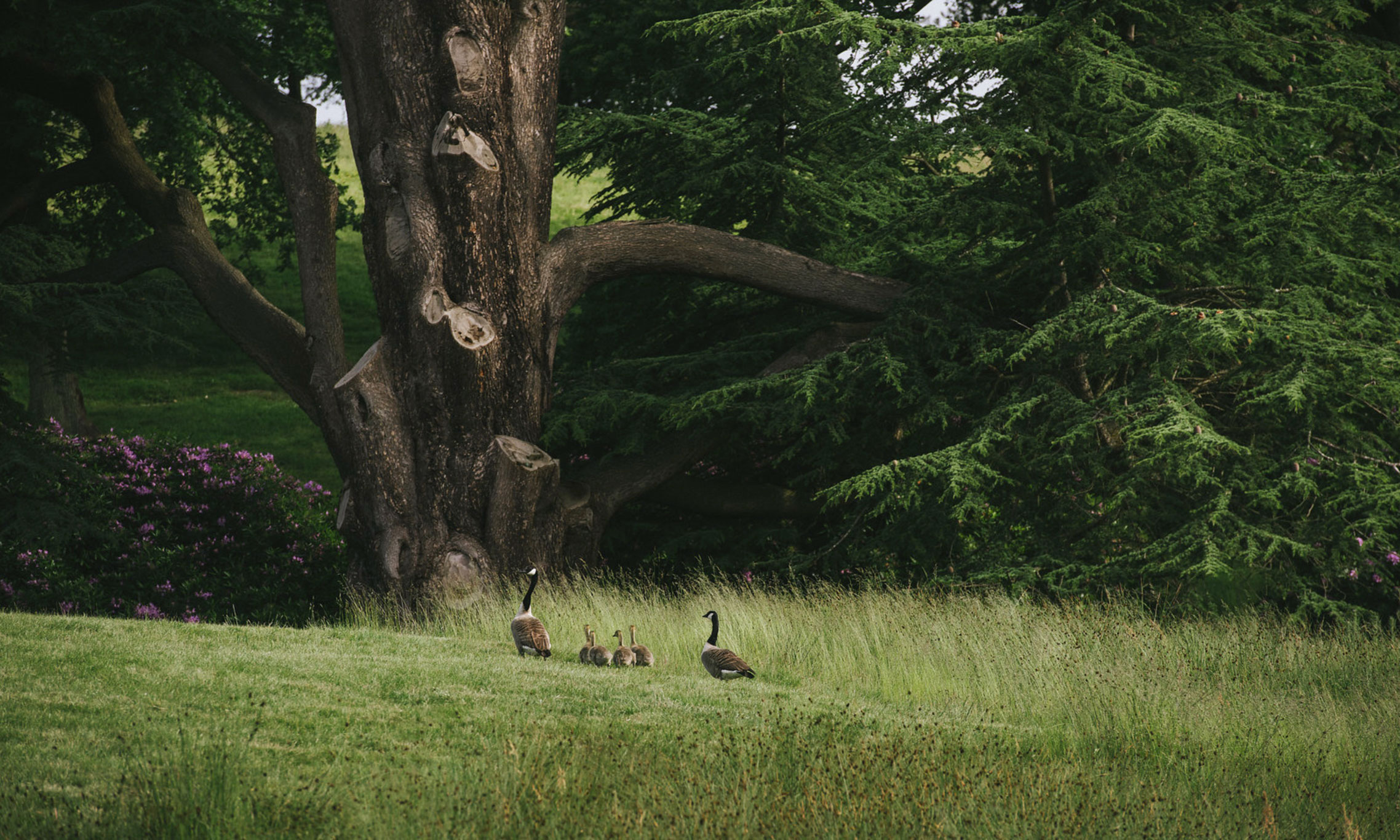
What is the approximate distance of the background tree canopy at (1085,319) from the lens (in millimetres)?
9695

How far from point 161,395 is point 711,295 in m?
16.8

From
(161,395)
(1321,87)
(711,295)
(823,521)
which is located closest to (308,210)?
(711,295)

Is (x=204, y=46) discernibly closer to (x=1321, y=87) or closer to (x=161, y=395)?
(x=1321, y=87)

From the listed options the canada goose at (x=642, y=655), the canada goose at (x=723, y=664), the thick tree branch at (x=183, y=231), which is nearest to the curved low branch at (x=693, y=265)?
the thick tree branch at (x=183, y=231)

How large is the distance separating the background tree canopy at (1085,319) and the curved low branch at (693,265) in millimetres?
706

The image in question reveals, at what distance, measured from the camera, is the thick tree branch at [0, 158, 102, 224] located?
14062 mm

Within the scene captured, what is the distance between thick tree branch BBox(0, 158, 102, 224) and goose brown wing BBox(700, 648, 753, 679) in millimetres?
10579

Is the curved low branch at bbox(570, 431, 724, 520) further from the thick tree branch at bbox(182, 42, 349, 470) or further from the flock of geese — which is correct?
the flock of geese

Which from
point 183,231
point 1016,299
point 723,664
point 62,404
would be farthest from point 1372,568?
point 62,404

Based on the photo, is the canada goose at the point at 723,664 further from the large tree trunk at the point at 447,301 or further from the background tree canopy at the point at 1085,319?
the large tree trunk at the point at 447,301

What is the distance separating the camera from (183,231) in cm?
1326

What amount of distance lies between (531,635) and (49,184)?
10.2m

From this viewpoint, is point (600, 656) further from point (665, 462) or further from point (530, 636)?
point (665, 462)

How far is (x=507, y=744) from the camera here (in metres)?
5.71
